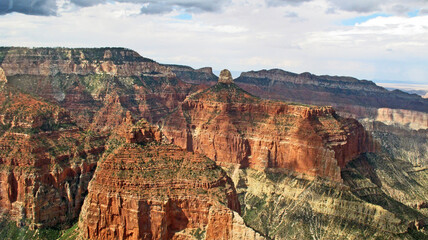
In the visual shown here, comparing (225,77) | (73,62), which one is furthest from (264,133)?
(73,62)

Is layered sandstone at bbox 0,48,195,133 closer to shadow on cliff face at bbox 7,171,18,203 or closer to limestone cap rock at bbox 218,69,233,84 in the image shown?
limestone cap rock at bbox 218,69,233,84

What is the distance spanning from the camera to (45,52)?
174250 mm

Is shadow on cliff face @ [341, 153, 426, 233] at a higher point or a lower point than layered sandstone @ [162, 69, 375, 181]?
lower

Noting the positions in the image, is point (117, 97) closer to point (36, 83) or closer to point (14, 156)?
point (36, 83)

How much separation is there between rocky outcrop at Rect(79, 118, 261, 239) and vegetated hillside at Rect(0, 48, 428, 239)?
6.0 inches

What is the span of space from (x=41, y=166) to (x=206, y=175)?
37.6m

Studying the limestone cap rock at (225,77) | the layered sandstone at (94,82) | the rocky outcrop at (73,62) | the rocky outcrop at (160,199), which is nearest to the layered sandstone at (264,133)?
the limestone cap rock at (225,77)

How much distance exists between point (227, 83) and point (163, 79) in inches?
2634

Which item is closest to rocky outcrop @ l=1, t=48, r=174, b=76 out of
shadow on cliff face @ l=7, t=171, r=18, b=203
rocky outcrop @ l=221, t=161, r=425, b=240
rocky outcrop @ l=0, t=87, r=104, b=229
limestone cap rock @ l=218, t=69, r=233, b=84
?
limestone cap rock @ l=218, t=69, r=233, b=84

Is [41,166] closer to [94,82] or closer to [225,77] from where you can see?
[225,77]

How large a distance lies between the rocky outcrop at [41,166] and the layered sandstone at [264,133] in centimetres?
3616

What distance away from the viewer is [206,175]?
205ft

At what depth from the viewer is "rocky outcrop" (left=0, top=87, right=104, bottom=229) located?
81812mm

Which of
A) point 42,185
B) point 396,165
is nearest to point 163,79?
point 396,165
